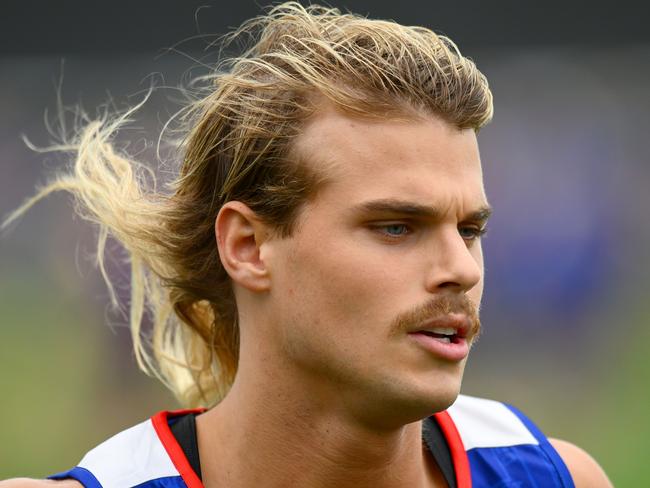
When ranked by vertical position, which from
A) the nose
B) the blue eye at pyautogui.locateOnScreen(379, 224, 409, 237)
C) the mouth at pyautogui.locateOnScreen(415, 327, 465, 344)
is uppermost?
the blue eye at pyautogui.locateOnScreen(379, 224, 409, 237)

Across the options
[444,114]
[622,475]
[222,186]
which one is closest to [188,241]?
[222,186]

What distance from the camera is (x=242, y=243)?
9.70 feet

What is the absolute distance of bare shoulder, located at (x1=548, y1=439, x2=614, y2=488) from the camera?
3246 millimetres

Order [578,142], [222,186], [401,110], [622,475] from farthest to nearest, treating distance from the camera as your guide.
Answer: [578,142] → [622,475] → [222,186] → [401,110]

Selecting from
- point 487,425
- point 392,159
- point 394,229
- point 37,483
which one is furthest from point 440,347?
point 37,483

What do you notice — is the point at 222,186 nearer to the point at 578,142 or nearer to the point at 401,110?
the point at 401,110

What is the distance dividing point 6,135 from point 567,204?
5695 millimetres

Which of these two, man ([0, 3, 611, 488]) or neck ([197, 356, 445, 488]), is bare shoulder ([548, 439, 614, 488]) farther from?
neck ([197, 356, 445, 488])

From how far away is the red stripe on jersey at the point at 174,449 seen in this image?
2916mm

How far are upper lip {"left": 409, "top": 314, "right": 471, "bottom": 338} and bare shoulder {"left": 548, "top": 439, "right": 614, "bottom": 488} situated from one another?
854 millimetres

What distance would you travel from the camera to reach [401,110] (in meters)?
2.79

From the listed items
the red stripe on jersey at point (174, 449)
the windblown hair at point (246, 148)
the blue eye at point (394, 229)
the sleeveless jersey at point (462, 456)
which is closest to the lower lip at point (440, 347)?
the blue eye at point (394, 229)

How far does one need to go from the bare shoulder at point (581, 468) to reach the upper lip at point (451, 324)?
854mm

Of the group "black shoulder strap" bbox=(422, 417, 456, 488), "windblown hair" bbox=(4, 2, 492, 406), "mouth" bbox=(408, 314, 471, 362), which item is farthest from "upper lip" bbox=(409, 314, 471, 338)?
"black shoulder strap" bbox=(422, 417, 456, 488)
